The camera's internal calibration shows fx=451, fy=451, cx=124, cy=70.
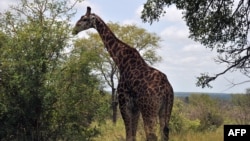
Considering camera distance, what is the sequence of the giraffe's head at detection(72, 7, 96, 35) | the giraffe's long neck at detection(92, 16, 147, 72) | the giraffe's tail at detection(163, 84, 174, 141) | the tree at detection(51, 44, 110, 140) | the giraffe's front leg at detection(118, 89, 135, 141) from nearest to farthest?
the giraffe's tail at detection(163, 84, 174, 141), the giraffe's front leg at detection(118, 89, 135, 141), the giraffe's long neck at detection(92, 16, 147, 72), the tree at detection(51, 44, 110, 140), the giraffe's head at detection(72, 7, 96, 35)

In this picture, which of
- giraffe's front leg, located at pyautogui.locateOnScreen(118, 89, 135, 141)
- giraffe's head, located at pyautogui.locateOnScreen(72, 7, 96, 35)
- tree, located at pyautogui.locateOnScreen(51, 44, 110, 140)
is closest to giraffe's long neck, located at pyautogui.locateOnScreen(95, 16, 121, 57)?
giraffe's head, located at pyautogui.locateOnScreen(72, 7, 96, 35)

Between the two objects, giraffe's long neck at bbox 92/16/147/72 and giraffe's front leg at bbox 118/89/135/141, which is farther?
giraffe's long neck at bbox 92/16/147/72

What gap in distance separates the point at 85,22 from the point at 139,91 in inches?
90.1

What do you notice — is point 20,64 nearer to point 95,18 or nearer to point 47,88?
point 47,88

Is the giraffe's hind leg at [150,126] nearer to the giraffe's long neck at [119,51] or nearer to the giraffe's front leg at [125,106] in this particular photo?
→ the giraffe's front leg at [125,106]

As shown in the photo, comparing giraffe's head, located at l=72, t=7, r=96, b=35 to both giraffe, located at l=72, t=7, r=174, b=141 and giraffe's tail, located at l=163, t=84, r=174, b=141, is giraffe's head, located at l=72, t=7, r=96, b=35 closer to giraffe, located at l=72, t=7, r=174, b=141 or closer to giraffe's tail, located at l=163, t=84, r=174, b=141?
giraffe, located at l=72, t=7, r=174, b=141

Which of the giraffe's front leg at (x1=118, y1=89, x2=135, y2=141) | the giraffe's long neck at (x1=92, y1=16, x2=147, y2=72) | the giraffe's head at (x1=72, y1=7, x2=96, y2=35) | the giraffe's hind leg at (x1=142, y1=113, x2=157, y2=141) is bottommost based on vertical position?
the giraffe's hind leg at (x1=142, y1=113, x2=157, y2=141)

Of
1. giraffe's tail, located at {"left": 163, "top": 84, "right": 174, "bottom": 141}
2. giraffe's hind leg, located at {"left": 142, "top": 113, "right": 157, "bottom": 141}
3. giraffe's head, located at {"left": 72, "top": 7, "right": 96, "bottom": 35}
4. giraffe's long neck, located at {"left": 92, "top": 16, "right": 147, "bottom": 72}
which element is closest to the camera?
giraffe's hind leg, located at {"left": 142, "top": 113, "right": 157, "bottom": 141}

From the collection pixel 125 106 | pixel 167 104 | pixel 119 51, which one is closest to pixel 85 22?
pixel 119 51

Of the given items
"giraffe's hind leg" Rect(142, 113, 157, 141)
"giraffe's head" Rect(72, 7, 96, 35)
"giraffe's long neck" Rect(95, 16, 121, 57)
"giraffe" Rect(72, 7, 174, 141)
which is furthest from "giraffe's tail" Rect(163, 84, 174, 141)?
"giraffe's head" Rect(72, 7, 96, 35)

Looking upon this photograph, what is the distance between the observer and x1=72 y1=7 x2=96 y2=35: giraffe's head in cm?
1042

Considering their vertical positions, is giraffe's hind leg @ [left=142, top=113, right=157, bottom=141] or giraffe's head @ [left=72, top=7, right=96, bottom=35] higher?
giraffe's head @ [left=72, top=7, right=96, bottom=35]

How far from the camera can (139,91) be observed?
9312 mm

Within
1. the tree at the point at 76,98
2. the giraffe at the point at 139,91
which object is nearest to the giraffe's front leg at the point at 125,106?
the giraffe at the point at 139,91
